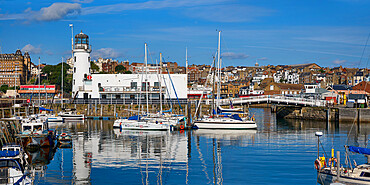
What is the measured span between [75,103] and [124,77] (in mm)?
10138

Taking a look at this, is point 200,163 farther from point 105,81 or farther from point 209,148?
point 105,81

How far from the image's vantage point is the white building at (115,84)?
77500 millimetres

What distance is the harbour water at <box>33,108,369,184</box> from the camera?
2692 centimetres

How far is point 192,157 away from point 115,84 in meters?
47.7

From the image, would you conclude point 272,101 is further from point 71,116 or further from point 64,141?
point 64,141

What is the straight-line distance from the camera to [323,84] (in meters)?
157

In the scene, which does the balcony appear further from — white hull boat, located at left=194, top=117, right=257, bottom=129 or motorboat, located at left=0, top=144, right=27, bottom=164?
motorboat, located at left=0, top=144, right=27, bottom=164

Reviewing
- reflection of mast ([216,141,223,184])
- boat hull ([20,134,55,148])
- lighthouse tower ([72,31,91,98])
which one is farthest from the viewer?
lighthouse tower ([72,31,91,98])

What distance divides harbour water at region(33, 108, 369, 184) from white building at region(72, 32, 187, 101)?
79.1 feet

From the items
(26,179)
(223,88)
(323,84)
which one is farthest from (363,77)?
(26,179)

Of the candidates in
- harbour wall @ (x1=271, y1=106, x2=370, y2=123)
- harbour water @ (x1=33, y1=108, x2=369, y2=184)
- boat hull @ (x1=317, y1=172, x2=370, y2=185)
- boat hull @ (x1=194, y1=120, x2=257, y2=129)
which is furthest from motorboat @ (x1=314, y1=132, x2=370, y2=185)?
harbour wall @ (x1=271, y1=106, x2=370, y2=123)

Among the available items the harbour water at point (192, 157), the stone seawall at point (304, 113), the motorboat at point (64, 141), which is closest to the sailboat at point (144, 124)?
the harbour water at point (192, 157)

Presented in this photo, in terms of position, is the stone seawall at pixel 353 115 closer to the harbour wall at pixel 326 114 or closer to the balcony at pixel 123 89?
the harbour wall at pixel 326 114

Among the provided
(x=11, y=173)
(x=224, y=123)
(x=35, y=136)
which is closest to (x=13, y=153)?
(x=11, y=173)
